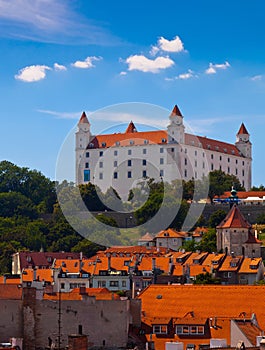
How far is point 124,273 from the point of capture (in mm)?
76250

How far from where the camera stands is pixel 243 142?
14325cm

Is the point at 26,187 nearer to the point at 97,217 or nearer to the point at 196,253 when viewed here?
the point at 97,217

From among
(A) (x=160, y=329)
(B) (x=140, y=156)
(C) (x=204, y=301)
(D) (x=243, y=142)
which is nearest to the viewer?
(A) (x=160, y=329)

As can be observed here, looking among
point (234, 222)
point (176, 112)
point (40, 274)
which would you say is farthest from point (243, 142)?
point (40, 274)

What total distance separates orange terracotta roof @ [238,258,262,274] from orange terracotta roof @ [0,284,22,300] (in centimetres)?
3292

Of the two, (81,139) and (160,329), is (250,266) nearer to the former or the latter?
(160,329)

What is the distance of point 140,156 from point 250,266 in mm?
55670

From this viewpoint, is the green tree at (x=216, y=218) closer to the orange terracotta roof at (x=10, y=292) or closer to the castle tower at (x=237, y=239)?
the castle tower at (x=237, y=239)

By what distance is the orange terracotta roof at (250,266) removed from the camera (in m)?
75.8

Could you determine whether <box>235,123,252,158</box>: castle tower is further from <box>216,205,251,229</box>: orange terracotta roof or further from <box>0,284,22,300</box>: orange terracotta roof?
<box>0,284,22,300</box>: orange terracotta roof

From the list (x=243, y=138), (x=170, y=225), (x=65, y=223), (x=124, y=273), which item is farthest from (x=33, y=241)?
(x=243, y=138)

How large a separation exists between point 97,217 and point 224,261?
32908 millimetres

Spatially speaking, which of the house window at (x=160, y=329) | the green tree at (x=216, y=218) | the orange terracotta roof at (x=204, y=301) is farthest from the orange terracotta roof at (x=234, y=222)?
the house window at (x=160, y=329)

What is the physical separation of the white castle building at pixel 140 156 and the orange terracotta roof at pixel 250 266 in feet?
159
